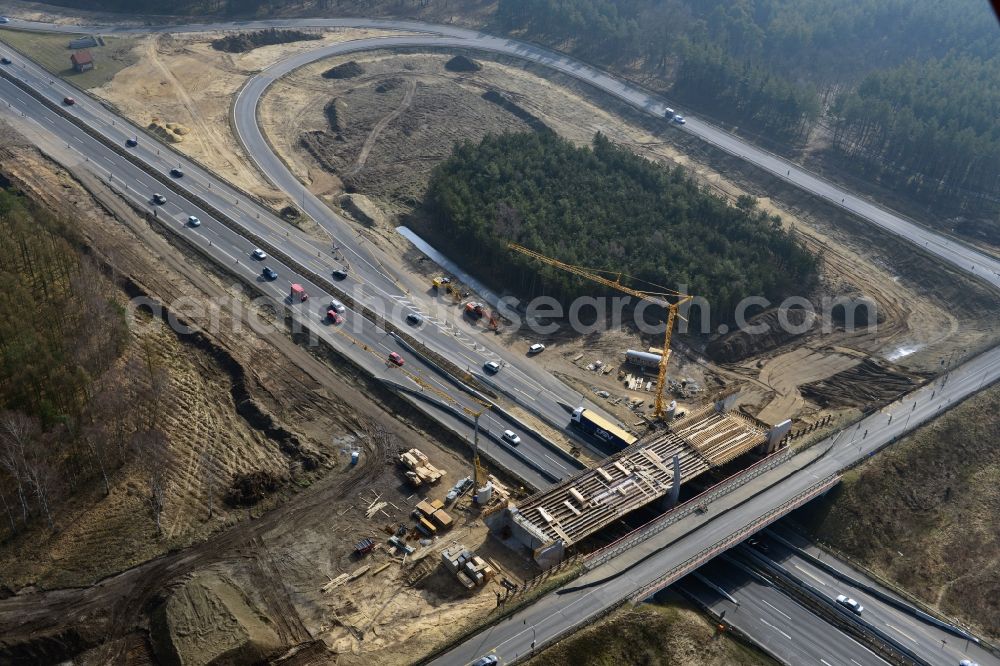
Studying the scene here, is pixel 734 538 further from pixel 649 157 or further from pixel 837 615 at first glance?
pixel 649 157

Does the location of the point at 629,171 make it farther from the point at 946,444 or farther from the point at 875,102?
the point at 946,444

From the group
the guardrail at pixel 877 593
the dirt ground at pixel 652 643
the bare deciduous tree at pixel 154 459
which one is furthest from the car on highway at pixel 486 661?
the guardrail at pixel 877 593

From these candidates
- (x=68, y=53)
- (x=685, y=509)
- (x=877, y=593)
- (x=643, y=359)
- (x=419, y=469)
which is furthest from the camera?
(x=68, y=53)

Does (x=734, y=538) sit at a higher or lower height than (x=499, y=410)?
higher

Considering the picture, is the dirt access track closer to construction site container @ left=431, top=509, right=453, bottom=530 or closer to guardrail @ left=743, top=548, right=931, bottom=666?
construction site container @ left=431, top=509, right=453, bottom=530

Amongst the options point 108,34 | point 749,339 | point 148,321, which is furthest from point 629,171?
point 108,34

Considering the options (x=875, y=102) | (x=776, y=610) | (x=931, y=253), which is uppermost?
(x=875, y=102)

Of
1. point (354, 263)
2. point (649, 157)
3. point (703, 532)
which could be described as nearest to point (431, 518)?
point (703, 532)
